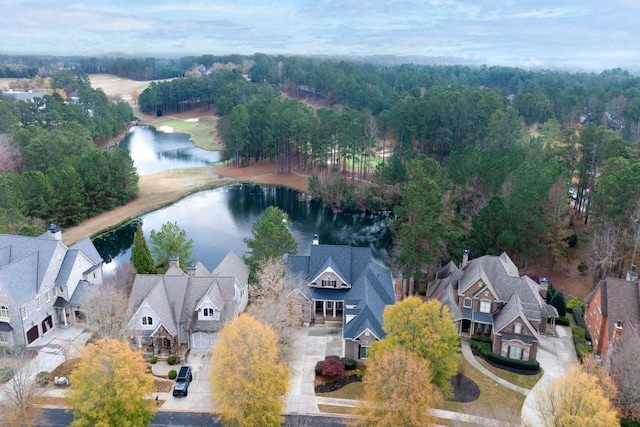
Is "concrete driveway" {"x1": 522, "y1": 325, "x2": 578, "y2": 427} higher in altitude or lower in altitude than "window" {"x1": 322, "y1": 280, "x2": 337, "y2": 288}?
lower

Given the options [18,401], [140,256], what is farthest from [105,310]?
[140,256]

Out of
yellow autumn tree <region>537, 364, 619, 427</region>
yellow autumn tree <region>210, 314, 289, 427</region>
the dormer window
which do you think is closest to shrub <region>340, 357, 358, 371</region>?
yellow autumn tree <region>210, 314, 289, 427</region>

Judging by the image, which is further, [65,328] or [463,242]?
[463,242]

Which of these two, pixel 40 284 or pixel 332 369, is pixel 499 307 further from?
pixel 40 284

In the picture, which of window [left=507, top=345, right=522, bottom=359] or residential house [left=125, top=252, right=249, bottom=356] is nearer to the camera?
residential house [left=125, top=252, right=249, bottom=356]

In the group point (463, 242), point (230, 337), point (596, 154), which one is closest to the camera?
point (230, 337)

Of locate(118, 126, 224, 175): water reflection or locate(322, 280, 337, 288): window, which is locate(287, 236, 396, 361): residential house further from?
locate(118, 126, 224, 175): water reflection

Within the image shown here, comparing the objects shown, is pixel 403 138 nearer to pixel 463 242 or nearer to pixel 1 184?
pixel 463 242

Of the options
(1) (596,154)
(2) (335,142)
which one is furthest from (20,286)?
(1) (596,154)

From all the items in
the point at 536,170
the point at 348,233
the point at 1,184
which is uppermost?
the point at 536,170
